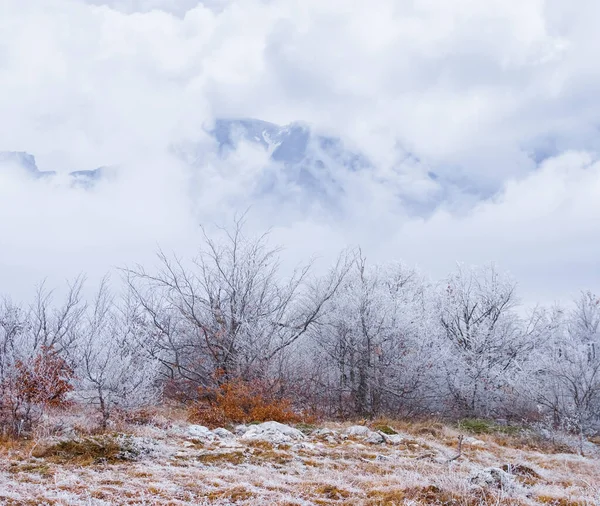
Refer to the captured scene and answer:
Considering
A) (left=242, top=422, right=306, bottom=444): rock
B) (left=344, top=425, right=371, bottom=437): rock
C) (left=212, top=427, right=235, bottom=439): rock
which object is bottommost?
(left=344, top=425, right=371, bottom=437): rock

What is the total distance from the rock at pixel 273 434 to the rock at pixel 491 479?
4471 millimetres

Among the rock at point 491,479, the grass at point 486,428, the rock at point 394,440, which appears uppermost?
the rock at point 491,479

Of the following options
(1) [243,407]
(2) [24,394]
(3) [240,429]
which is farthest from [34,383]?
(1) [243,407]

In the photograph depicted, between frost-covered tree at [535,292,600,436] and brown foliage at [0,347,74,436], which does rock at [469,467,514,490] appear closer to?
brown foliage at [0,347,74,436]

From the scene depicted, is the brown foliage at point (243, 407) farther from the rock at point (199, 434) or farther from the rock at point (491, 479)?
the rock at point (491, 479)

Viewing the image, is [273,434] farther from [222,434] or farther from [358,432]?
[358,432]

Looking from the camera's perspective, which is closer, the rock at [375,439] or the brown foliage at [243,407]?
the rock at [375,439]

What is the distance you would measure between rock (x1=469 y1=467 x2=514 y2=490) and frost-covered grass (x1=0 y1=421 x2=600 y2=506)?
15 mm

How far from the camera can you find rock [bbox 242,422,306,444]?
34.4ft

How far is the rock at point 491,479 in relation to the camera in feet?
19.9

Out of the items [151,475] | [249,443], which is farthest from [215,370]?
[151,475]

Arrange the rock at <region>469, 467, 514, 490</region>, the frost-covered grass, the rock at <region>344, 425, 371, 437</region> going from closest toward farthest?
the frost-covered grass
the rock at <region>469, 467, 514, 490</region>
the rock at <region>344, 425, 371, 437</region>

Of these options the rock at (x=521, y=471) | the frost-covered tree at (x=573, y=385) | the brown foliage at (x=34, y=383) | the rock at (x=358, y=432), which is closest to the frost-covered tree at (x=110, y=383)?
the brown foliage at (x=34, y=383)

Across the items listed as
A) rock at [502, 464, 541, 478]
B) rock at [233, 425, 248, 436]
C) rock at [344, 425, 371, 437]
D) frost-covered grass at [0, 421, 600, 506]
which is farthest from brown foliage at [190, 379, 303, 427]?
rock at [502, 464, 541, 478]
